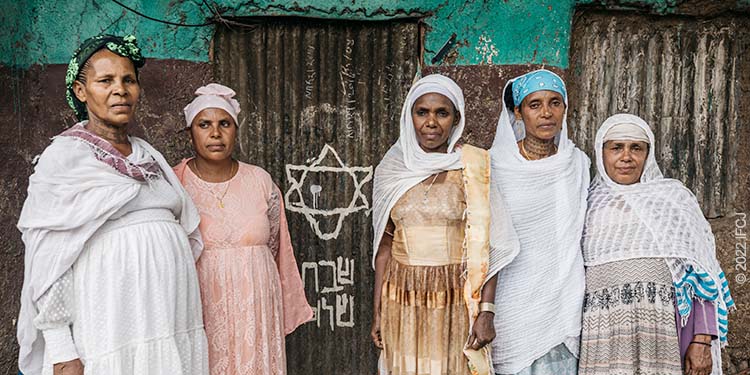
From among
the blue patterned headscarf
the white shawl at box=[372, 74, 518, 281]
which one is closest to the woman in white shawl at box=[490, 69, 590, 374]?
the blue patterned headscarf

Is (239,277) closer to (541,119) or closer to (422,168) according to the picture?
(422,168)

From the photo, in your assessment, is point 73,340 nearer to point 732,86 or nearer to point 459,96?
point 459,96

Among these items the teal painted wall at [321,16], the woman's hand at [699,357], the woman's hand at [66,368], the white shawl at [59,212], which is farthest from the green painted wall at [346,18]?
the woman's hand at [66,368]

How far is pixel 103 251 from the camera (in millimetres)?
2596

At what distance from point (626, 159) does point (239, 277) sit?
1845 mm

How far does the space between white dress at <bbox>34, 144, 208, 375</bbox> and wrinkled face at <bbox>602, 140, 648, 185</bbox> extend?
6.50ft

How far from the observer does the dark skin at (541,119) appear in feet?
10.4

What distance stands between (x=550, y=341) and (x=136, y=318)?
178cm

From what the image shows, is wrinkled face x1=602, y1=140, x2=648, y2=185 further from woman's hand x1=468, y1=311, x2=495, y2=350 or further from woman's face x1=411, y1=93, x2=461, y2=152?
woman's hand x1=468, y1=311, x2=495, y2=350

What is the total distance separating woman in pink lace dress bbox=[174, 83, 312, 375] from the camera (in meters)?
3.10

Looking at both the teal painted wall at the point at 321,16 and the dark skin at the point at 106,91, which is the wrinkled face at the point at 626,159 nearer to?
the teal painted wall at the point at 321,16

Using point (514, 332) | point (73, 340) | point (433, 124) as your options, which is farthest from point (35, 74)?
point (514, 332)

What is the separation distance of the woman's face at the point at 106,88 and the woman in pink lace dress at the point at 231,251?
482 millimetres

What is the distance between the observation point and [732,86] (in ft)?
14.7
